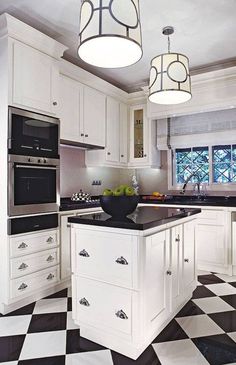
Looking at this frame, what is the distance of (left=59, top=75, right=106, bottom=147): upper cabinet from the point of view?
3.12 meters

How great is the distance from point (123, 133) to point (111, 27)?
2.80 metres

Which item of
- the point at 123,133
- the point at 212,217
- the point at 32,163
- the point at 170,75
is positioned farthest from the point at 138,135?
the point at 32,163

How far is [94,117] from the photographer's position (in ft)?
11.8

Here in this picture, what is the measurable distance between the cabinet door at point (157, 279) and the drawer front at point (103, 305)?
5.6 inches

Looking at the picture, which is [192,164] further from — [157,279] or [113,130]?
[157,279]

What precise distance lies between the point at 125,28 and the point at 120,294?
61.2 inches

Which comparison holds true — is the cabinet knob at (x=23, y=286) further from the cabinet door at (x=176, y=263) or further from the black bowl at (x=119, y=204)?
the cabinet door at (x=176, y=263)

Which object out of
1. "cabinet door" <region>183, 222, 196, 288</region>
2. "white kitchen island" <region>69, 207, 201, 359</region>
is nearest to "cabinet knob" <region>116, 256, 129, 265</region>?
"white kitchen island" <region>69, 207, 201, 359</region>

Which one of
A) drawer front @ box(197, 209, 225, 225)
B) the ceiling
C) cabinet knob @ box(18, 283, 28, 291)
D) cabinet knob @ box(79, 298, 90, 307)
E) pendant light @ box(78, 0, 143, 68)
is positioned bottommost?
cabinet knob @ box(18, 283, 28, 291)

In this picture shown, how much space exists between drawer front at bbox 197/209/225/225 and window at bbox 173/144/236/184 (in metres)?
0.77

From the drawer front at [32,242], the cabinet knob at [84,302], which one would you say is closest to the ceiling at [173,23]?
the drawer front at [32,242]

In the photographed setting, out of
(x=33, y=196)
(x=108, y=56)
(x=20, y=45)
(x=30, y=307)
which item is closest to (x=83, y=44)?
(x=108, y=56)

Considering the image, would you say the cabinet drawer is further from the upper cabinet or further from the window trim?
the window trim

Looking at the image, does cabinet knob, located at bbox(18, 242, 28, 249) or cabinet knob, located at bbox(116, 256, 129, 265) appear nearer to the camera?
cabinet knob, located at bbox(116, 256, 129, 265)
